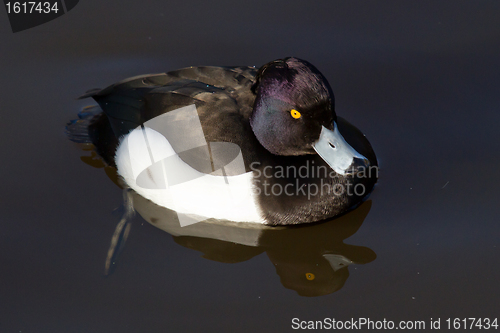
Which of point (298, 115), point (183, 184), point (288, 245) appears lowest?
point (288, 245)

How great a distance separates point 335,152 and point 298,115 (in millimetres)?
363

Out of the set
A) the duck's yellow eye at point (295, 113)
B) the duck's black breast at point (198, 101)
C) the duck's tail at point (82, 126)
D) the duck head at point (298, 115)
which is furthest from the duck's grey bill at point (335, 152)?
the duck's tail at point (82, 126)

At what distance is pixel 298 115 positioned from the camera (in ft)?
10.9

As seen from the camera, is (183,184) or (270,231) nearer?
(183,184)

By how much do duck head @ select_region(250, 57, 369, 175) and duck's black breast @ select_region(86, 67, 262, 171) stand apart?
12 centimetres

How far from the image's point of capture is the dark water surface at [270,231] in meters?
3.17

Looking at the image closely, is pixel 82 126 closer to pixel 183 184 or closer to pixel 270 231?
pixel 183 184

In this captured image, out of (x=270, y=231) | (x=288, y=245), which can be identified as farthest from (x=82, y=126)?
(x=288, y=245)

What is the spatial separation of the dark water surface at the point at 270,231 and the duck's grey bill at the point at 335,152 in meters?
0.49

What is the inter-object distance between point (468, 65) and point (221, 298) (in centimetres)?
323

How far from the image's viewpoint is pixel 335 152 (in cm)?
342

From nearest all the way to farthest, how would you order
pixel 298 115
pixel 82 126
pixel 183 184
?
pixel 298 115 → pixel 183 184 → pixel 82 126

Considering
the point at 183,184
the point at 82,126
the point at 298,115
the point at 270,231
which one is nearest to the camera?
the point at 298,115

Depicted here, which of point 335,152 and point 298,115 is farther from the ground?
point 298,115
